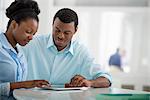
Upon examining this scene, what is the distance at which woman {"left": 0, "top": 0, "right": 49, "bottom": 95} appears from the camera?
160 centimetres

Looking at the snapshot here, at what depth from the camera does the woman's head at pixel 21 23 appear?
5.42 ft

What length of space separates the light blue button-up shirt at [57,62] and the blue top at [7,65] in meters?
0.39

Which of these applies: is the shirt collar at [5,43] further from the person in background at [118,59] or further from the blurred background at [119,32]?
the person in background at [118,59]

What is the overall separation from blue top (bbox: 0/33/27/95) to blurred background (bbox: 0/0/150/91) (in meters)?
2.66

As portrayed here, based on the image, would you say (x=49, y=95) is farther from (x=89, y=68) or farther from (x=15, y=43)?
(x=89, y=68)

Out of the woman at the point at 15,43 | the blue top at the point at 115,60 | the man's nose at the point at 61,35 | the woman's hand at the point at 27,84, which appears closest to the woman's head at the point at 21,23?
the woman at the point at 15,43

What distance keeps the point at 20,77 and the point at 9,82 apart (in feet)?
0.38

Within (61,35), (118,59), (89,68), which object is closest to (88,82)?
(89,68)

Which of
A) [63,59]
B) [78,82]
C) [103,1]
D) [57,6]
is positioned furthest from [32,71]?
[103,1]

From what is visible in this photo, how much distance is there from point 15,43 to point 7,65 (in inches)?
6.4

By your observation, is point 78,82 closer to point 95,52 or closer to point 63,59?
point 63,59

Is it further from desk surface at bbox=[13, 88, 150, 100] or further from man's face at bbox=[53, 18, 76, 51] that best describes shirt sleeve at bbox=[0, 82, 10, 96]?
man's face at bbox=[53, 18, 76, 51]

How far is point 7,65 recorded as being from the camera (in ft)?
5.26

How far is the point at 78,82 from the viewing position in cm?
184
